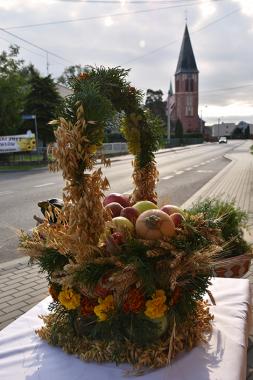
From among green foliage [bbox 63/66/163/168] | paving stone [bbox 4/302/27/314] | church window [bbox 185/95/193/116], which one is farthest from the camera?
church window [bbox 185/95/193/116]

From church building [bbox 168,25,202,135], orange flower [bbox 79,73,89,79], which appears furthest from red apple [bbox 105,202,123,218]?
church building [bbox 168,25,202,135]

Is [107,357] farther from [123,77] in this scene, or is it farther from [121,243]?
[123,77]

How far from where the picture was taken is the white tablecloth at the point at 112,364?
1.84 metres

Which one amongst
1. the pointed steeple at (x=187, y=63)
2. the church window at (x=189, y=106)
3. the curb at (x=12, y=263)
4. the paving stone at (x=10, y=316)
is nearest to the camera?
the paving stone at (x=10, y=316)

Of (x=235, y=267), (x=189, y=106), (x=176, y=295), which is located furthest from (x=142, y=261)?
(x=189, y=106)

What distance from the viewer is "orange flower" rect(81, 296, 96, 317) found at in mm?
2013

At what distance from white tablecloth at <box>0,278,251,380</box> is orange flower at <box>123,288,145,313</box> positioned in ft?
0.92

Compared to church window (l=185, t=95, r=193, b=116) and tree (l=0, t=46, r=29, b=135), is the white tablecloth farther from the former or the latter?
church window (l=185, t=95, r=193, b=116)

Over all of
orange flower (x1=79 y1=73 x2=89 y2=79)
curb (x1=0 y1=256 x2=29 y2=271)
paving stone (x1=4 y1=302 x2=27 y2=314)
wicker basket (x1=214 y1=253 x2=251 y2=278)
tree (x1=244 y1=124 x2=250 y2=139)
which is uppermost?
tree (x1=244 y1=124 x2=250 y2=139)

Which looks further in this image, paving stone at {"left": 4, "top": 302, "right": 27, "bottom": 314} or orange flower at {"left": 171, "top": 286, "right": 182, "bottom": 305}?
paving stone at {"left": 4, "top": 302, "right": 27, "bottom": 314}

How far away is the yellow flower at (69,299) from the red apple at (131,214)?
1.63 ft

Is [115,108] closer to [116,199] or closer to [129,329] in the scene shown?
[116,199]

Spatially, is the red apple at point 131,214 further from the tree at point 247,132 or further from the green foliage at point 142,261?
the tree at point 247,132

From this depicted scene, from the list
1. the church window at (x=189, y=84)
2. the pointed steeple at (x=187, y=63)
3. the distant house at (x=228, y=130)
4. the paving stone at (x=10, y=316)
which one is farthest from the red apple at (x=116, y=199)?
the distant house at (x=228, y=130)
